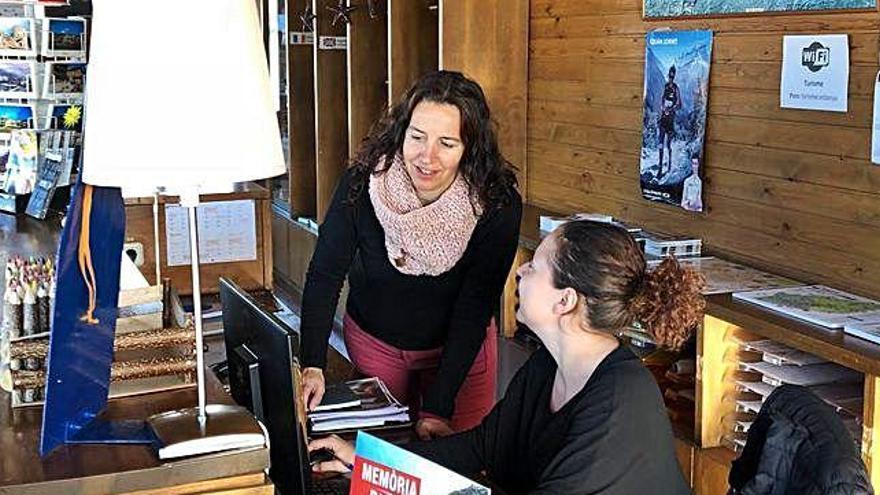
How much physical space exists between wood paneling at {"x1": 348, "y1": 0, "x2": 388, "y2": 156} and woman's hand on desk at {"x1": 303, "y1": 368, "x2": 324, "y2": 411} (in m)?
3.02

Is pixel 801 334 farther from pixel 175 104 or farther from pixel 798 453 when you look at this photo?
pixel 175 104

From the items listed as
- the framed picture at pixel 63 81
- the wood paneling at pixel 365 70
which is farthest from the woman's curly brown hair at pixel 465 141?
the framed picture at pixel 63 81

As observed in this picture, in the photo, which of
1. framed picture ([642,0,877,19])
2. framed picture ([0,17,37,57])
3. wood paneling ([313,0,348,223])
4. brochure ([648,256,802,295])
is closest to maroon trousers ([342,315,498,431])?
brochure ([648,256,802,295])

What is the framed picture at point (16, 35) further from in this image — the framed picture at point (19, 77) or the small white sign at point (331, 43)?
the small white sign at point (331, 43)

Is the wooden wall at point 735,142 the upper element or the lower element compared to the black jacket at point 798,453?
upper

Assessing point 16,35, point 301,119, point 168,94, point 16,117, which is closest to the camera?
point 168,94

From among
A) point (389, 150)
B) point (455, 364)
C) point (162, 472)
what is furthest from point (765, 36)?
point (162, 472)

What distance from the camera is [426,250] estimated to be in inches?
98.0

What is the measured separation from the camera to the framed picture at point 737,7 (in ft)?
8.87

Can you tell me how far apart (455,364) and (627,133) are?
1478 mm

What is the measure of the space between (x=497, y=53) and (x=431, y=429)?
2.34 m

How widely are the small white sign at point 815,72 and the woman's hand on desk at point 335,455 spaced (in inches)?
61.7

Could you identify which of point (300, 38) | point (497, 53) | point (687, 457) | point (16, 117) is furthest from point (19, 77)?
point (687, 457)

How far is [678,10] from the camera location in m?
3.31
